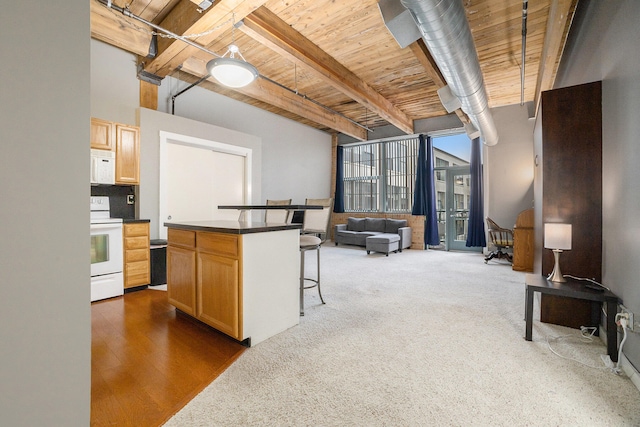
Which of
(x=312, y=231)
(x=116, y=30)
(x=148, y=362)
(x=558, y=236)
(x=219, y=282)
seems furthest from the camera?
(x=116, y=30)

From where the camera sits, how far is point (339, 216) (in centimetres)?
889

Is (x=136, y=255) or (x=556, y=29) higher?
(x=556, y=29)

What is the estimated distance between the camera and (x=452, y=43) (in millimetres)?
2607

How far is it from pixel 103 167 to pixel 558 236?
191 inches

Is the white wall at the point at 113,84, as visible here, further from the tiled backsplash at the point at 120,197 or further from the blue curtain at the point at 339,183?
the blue curtain at the point at 339,183

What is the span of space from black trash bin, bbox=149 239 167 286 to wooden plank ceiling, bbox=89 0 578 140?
2.50 m

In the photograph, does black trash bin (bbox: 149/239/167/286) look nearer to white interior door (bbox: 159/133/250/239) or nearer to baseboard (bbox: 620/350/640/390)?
white interior door (bbox: 159/133/250/239)

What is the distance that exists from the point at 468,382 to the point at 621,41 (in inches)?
101

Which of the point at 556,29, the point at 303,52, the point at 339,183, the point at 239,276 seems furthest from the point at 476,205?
the point at 239,276

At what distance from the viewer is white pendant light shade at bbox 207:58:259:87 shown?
8.52ft

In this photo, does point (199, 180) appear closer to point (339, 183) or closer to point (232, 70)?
point (232, 70)

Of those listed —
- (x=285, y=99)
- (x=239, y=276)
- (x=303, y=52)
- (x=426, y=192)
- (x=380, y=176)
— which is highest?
(x=285, y=99)

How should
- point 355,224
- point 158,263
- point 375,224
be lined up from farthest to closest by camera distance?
1. point 355,224
2. point 375,224
3. point 158,263

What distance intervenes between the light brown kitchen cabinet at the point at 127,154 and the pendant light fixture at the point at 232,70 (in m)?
1.82
